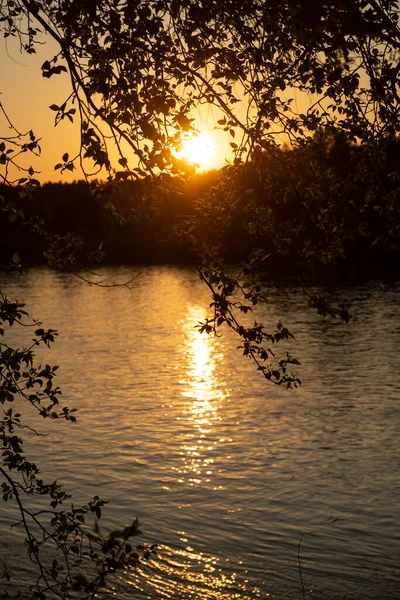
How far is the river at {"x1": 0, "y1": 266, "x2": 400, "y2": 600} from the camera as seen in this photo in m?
13.3

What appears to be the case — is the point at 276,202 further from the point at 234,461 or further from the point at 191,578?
the point at 234,461

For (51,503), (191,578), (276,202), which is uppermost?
(276,202)

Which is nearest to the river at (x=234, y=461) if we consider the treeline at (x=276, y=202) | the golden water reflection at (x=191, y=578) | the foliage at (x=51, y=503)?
the golden water reflection at (x=191, y=578)

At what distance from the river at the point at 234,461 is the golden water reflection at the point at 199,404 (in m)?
0.06

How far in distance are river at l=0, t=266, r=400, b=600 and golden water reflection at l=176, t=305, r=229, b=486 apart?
0.06 m

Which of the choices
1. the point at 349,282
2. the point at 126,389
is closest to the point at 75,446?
the point at 126,389

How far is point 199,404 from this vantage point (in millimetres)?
25766

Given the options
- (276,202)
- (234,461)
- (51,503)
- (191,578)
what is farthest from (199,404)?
(51,503)

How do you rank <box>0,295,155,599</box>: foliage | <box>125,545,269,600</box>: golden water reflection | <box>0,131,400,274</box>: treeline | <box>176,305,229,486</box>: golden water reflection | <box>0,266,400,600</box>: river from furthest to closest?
<box>176,305,229,486</box>: golden water reflection < <box>0,266,400,600</box>: river < <box>125,545,269,600</box>: golden water reflection < <box>0,131,400,274</box>: treeline < <box>0,295,155,599</box>: foliage

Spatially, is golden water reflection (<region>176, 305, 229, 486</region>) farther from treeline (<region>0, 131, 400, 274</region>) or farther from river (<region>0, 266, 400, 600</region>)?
treeline (<region>0, 131, 400, 274</region>)

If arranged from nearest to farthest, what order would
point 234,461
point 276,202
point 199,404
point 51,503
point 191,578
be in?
point 51,503 < point 276,202 < point 191,578 < point 234,461 < point 199,404

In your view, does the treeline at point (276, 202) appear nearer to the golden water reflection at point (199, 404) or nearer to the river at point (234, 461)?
the golden water reflection at point (199, 404)

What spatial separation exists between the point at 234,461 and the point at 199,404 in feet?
21.2

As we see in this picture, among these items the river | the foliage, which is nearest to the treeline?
the foliage
